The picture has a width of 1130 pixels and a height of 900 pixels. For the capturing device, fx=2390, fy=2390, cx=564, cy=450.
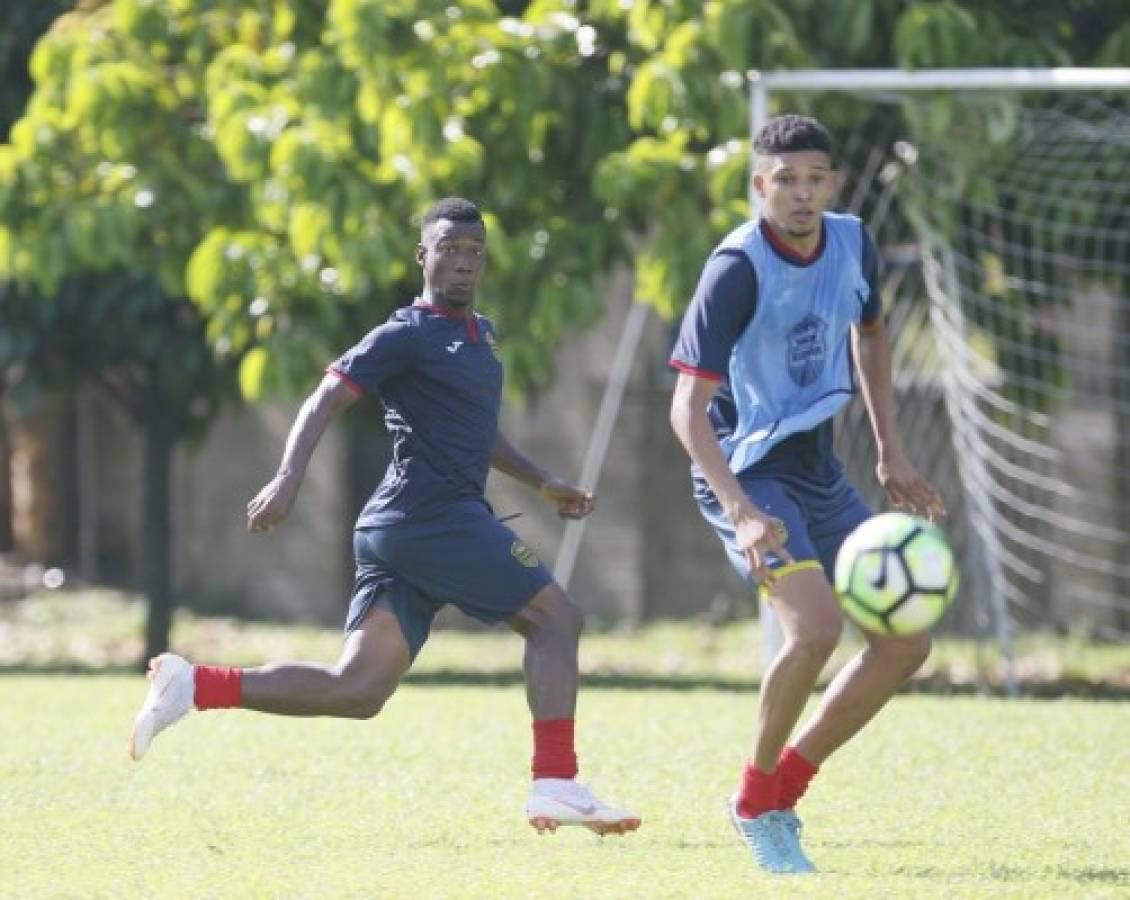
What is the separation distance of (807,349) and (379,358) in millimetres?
1235

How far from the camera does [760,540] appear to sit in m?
6.38

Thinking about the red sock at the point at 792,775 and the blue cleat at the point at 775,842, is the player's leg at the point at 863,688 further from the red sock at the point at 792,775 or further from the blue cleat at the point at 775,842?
the blue cleat at the point at 775,842

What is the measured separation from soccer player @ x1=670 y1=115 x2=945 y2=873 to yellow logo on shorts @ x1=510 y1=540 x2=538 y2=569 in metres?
0.54

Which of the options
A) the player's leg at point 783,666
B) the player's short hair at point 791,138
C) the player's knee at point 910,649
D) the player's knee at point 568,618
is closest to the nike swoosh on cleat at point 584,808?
the player's leg at point 783,666

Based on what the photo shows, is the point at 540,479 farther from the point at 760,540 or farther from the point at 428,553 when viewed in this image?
the point at 760,540

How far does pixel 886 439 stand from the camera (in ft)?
23.5

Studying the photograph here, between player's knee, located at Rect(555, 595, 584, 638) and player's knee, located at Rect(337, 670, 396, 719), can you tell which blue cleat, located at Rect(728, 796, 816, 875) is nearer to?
player's knee, located at Rect(555, 595, 584, 638)

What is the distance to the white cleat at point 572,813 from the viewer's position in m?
6.75

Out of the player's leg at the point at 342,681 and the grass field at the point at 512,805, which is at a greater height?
the player's leg at the point at 342,681

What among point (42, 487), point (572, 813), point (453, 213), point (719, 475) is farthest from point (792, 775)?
point (42, 487)

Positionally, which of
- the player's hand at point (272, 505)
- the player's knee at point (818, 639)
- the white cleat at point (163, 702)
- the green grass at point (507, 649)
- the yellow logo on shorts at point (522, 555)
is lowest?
the green grass at point (507, 649)

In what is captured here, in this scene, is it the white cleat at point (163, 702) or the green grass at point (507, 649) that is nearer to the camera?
the white cleat at point (163, 702)

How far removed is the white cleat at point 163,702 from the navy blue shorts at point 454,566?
54 centimetres

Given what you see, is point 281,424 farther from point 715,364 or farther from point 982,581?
point 715,364
